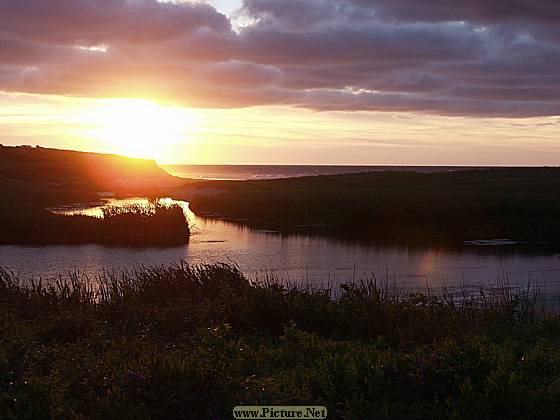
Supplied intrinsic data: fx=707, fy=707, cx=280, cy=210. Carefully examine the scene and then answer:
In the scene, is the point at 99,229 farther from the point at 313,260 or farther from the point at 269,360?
the point at 269,360

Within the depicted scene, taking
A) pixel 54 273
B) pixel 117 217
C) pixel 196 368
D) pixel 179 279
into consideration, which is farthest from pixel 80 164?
pixel 196 368

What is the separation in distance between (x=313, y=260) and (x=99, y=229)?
14162 millimetres

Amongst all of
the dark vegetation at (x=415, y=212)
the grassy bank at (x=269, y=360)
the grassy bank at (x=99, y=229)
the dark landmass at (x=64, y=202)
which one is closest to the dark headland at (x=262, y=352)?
the grassy bank at (x=269, y=360)

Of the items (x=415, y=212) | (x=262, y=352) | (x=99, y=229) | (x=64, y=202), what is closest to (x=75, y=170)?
(x=64, y=202)

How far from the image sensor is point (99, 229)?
42062 millimetres

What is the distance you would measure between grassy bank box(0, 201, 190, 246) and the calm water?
1.57 m

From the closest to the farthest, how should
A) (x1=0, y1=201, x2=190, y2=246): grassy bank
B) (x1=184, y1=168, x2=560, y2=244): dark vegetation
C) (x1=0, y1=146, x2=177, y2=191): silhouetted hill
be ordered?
(x1=0, y1=201, x2=190, y2=246): grassy bank
(x1=184, y1=168, x2=560, y2=244): dark vegetation
(x1=0, y1=146, x2=177, y2=191): silhouetted hill

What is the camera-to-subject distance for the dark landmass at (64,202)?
40.9m

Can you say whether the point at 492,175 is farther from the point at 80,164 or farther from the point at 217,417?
the point at 217,417

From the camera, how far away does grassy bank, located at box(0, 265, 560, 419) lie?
8.47 meters

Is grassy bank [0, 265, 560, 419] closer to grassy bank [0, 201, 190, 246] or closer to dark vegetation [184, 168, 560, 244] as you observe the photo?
grassy bank [0, 201, 190, 246]

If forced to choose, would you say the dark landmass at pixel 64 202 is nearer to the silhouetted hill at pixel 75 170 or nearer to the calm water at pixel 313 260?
the silhouetted hill at pixel 75 170

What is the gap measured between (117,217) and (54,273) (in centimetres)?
1417

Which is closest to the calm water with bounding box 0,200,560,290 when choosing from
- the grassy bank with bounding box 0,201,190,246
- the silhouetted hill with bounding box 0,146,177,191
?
the grassy bank with bounding box 0,201,190,246
